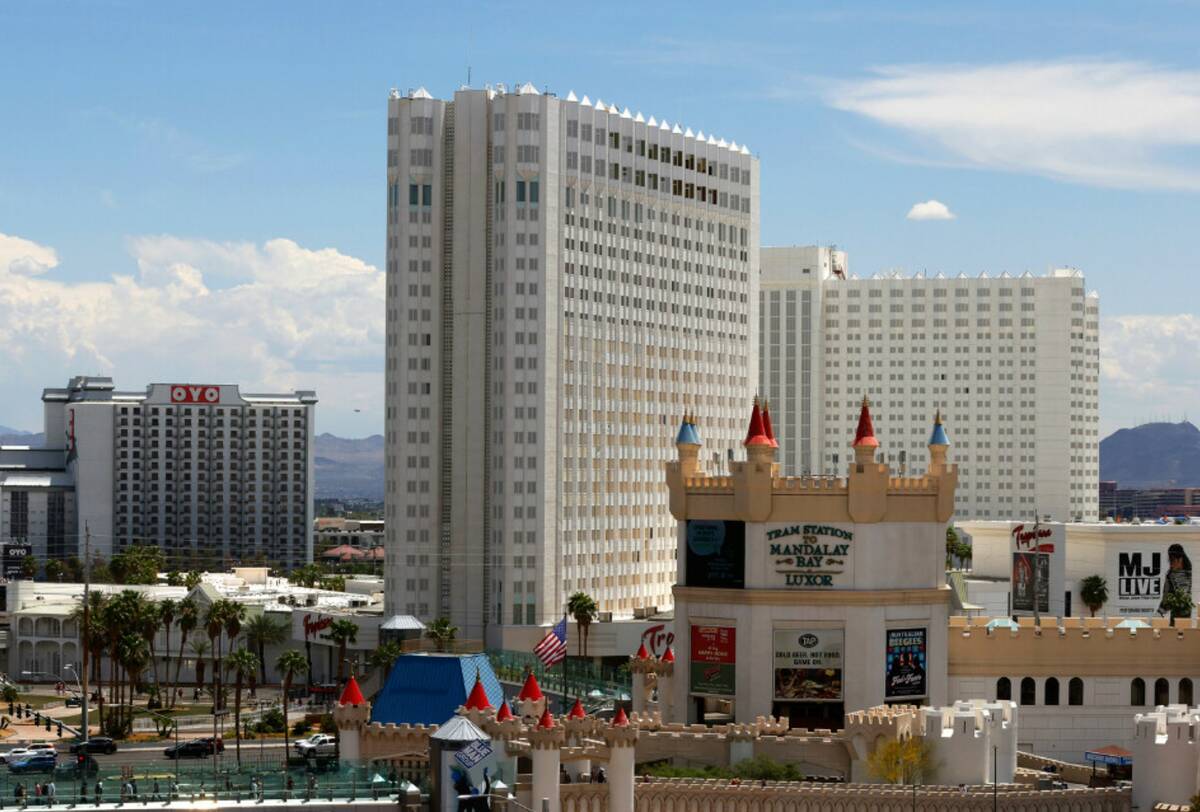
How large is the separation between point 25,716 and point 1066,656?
3894 inches

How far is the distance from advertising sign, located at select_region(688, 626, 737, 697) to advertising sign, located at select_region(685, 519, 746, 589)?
219 cm

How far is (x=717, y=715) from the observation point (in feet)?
372

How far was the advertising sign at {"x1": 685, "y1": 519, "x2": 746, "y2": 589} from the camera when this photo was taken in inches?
4412

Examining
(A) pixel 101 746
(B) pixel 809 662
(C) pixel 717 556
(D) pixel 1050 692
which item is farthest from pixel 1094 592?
(C) pixel 717 556

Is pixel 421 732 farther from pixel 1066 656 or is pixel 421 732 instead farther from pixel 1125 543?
pixel 1125 543

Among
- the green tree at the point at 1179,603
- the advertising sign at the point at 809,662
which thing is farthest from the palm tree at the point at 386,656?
the advertising sign at the point at 809,662

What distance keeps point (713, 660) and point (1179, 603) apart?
83.7 meters

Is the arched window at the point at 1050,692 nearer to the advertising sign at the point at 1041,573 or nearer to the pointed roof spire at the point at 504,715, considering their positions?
the pointed roof spire at the point at 504,715

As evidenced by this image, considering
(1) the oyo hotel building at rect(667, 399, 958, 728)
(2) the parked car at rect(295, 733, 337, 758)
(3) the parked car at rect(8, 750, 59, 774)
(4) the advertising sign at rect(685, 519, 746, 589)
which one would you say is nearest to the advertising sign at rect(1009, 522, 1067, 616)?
(2) the parked car at rect(295, 733, 337, 758)

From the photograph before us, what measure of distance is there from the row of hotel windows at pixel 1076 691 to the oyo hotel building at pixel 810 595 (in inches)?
162

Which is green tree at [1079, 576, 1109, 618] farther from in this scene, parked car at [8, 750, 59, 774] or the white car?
parked car at [8, 750, 59, 774]

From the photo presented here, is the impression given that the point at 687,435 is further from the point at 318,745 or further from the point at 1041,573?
the point at 1041,573

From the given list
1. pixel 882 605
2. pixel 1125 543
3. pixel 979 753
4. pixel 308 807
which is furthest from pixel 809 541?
pixel 1125 543

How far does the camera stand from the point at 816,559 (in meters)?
111
